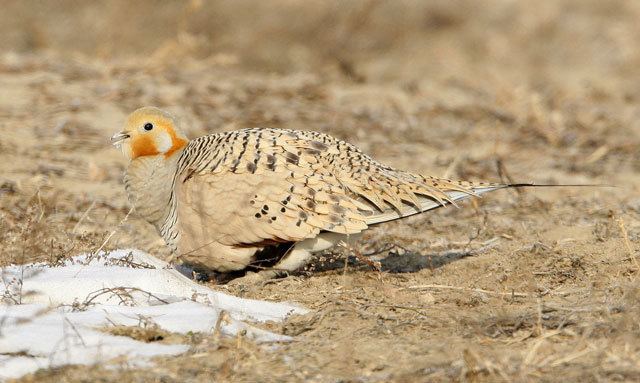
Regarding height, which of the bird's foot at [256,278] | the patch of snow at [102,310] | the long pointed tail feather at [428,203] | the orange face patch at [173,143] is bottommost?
the bird's foot at [256,278]

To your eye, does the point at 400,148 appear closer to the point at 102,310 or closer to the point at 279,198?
the point at 279,198

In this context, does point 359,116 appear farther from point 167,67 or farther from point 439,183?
point 439,183

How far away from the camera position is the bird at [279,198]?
5020mm

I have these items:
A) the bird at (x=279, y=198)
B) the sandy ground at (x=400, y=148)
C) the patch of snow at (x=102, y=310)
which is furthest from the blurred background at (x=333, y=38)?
the patch of snow at (x=102, y=310)

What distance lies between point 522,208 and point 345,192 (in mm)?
2669

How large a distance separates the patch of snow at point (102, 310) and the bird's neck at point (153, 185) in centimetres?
30

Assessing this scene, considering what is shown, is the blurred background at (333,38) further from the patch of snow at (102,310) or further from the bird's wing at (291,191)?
the patch of snow at (102,310)

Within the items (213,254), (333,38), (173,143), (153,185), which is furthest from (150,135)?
(333,38)

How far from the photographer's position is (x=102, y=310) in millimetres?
4324

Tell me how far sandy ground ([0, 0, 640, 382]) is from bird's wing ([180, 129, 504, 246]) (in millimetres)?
286

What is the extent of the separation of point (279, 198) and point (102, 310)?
1.09 metres

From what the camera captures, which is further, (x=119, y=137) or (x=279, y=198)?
(x=119, y=137)

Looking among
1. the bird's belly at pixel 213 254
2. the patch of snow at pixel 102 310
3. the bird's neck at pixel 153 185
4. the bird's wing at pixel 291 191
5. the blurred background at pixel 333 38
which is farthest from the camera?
the blurred background at pixel 333 38

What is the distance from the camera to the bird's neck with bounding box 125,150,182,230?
548 centimetres
